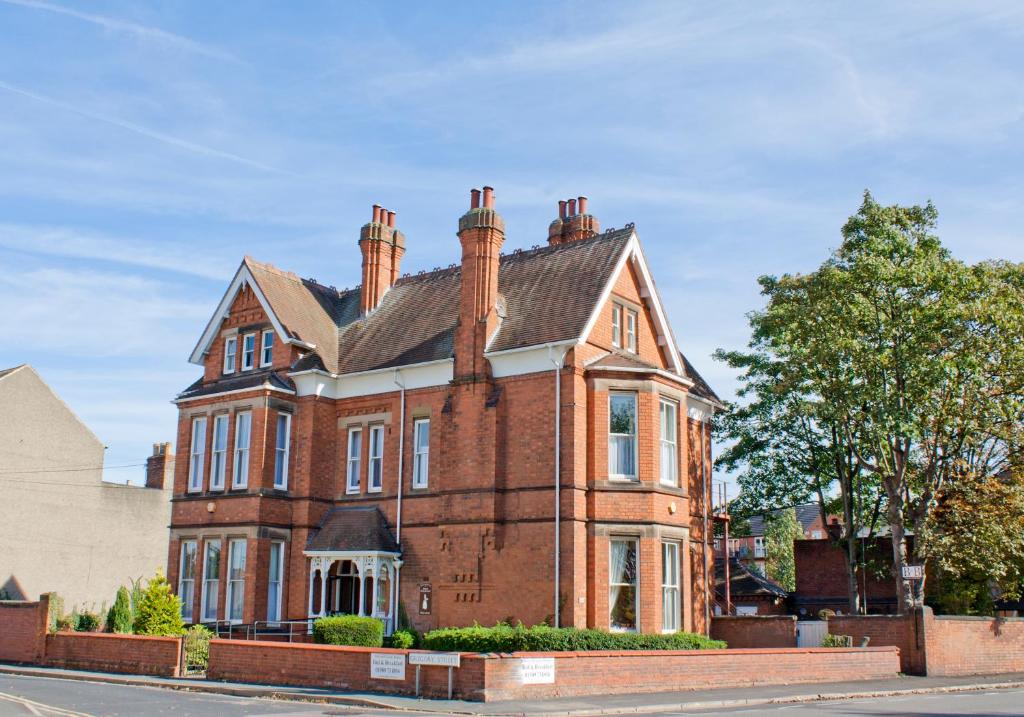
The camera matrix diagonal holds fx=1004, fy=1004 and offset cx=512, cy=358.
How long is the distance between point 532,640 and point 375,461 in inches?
421

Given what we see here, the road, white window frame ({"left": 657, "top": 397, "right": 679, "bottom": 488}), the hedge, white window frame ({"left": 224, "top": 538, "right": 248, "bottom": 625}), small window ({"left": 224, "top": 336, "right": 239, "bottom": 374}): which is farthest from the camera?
small window ({"left": 224, "top": 336, "right": 239, "bottom": 374})

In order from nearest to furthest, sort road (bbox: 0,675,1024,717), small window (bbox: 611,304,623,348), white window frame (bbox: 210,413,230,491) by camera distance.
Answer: road (bbox: 0,675,1024,717) < small window (bbox: 611,304,623,348) < white window frame (bbox: 210,413,230,491)

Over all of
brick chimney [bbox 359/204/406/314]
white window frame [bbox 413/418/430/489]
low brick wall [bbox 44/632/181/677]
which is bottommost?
low brick wall [bbox 44/632/181/677]

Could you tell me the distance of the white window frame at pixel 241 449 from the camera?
1328 inches

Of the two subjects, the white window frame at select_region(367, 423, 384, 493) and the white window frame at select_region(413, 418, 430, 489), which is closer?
the white window frame at select_region(413, 418, 430, 489)

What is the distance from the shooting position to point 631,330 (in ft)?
107

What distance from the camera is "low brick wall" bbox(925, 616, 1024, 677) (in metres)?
30.1

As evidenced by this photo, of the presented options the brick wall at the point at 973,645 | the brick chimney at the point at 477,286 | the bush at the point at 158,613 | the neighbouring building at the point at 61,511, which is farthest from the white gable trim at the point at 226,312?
the brick wall at the point at 973,645

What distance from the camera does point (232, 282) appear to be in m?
36.2

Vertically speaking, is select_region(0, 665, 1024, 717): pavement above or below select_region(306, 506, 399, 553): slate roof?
below

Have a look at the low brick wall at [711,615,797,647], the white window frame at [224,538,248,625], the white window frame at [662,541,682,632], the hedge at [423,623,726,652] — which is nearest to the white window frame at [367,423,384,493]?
the white window frame at [224,538,248,625]

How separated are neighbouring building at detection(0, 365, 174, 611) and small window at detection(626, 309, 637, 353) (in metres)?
27.5

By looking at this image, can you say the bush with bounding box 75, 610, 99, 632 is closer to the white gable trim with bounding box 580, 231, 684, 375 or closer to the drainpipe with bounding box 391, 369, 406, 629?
the drainpipe with bounding box 391, 369, 406, 629

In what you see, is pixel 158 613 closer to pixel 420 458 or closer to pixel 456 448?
pixel 420 458
